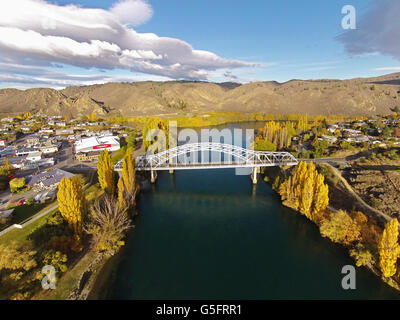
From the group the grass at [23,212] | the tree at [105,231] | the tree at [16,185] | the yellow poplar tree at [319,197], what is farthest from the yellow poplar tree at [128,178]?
the yellow poplar tree at [319,197]

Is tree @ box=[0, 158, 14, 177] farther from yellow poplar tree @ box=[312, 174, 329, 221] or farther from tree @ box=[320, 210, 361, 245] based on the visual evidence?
tree @ box=[320, 210, 361, 245]

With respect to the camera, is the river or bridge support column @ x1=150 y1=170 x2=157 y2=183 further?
bridge support column @ x1=150 y1=170 x2=157 y2=183

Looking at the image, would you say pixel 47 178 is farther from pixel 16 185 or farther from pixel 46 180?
pixel 16 185

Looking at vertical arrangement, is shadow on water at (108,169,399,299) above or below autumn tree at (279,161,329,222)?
below

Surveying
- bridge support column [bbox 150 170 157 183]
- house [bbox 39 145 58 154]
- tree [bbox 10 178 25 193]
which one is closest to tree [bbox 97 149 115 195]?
bridge support column [bbox 150 170 157 183]

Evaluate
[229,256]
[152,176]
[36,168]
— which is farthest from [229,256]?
[36,168]

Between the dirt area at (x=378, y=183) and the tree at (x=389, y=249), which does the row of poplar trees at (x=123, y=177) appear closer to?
the tree at (x=389, y=249)
